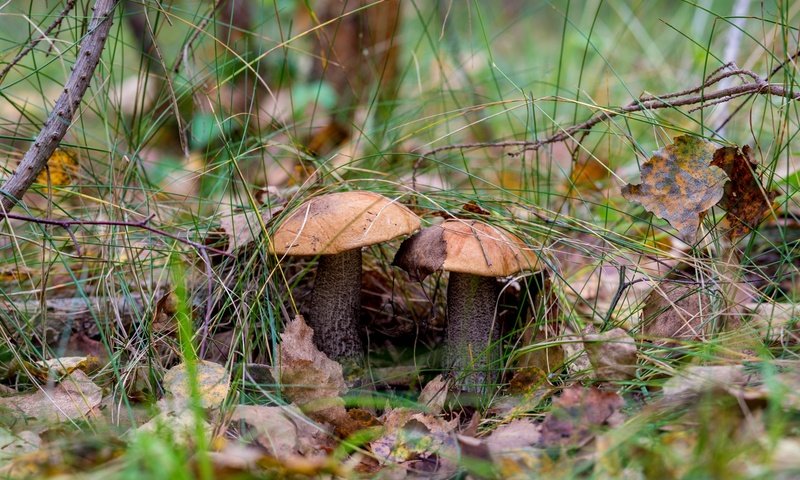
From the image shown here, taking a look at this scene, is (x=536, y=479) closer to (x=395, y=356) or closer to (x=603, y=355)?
(x=603, y=355)

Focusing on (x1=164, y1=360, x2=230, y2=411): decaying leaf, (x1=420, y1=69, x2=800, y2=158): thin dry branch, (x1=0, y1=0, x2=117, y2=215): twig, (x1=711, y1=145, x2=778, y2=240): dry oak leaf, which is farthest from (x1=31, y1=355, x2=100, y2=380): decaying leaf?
(x1=711, y1=145, x2=778, y2=240): dry oak leaf

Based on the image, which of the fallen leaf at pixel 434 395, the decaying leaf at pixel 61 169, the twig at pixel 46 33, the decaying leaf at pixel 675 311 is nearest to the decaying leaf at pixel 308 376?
the fallen leaf at pixel 434 395

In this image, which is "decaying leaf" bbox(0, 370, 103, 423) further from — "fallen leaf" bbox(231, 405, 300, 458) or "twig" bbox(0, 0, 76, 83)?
"twig" bbox(0, 0, 76, 83)

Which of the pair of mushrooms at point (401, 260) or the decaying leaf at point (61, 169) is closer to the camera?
the pair of mushrooms at point (401, 260)

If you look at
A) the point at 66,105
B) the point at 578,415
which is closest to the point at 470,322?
the point at 578,415

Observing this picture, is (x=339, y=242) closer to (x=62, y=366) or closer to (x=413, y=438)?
(x=413, y=438)

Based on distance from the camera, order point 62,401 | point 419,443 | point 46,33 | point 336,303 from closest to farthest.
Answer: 1. point 419,443
2. point 62,401
3. point 46,33
4. point 336,303

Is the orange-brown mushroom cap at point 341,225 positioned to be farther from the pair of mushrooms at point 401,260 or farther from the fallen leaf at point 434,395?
the fallen leaf at point 434,395
